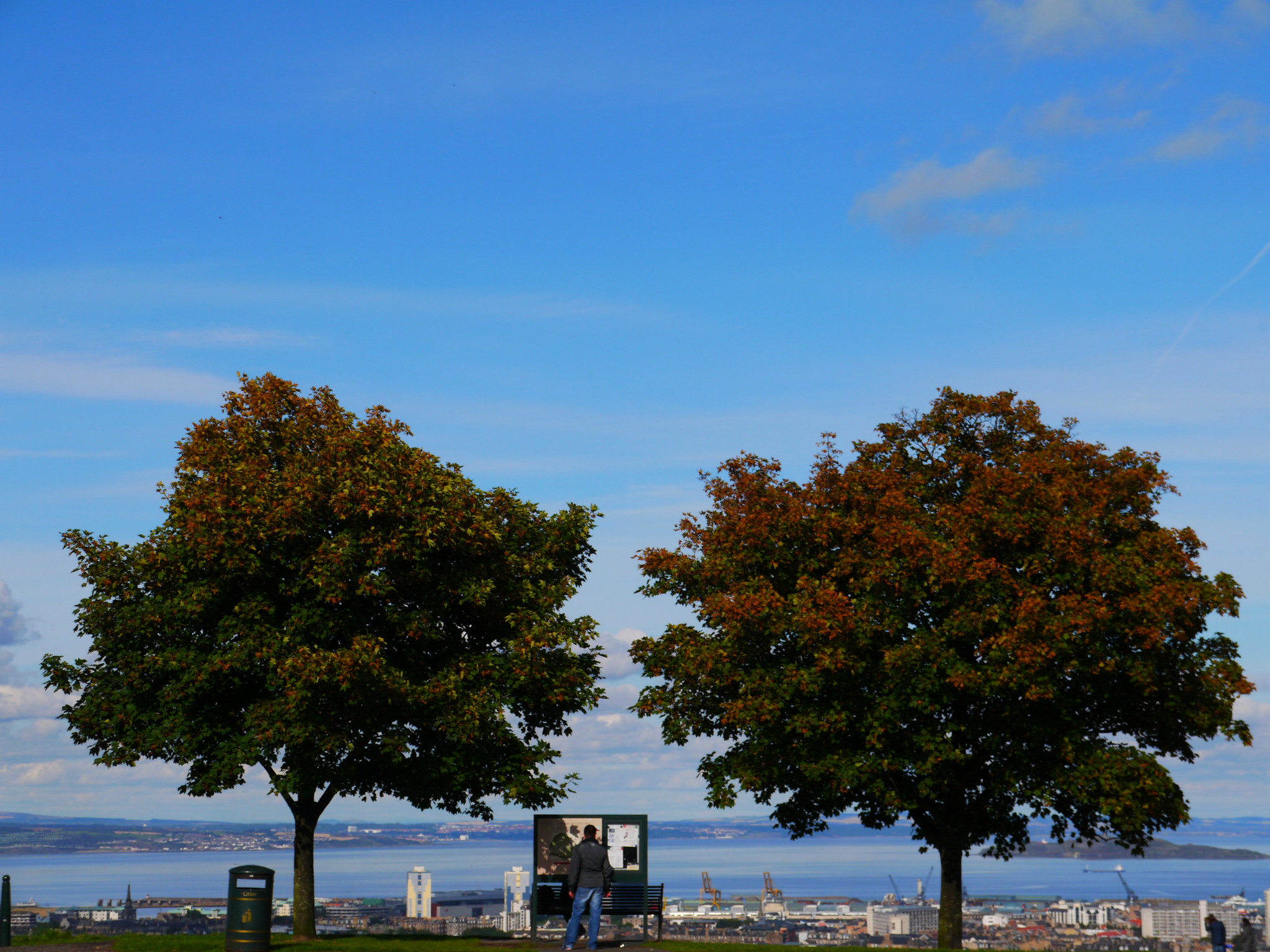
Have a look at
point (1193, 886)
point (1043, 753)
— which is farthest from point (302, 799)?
point (1193, 886)

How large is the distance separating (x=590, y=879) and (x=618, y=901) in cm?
358

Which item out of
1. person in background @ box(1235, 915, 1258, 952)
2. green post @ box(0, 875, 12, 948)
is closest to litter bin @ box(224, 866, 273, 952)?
green post @ box(0, 875, 12, 948)

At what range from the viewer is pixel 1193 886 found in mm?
198375

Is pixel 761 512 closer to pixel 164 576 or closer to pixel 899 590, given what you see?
pixel 899 590

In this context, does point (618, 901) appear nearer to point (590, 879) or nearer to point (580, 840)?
point (580, 840)

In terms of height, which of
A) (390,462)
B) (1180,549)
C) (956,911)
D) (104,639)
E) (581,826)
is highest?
(390,462)

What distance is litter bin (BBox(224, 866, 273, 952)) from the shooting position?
21.2 m

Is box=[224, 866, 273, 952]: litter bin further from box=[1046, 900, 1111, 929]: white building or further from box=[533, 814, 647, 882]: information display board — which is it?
box=[1046, 900, 1111, 929]: white building

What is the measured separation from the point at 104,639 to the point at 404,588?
268 inches

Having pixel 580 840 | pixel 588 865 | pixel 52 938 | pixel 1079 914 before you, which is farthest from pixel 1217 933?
pixel 52 938

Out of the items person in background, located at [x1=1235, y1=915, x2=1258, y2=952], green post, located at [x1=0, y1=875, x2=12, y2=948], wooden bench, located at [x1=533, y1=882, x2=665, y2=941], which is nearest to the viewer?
green post, located at [x1=0, y1=875, x2=12, y2=948]

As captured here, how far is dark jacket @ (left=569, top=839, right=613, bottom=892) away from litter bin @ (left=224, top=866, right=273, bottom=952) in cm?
542

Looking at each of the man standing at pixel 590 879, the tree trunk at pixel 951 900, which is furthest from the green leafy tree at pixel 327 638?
the tree trunk at pixel 951 900

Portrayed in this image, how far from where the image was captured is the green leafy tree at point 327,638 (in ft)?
81.6
